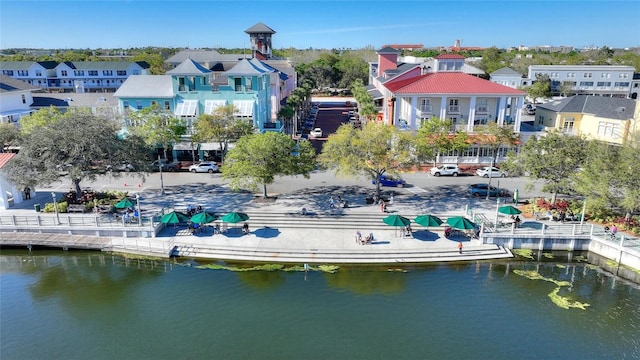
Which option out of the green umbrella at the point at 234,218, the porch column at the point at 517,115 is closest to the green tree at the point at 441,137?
the porch column at the point at 517,115

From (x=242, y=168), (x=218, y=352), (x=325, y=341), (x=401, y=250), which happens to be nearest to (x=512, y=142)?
(x=401, y=250)

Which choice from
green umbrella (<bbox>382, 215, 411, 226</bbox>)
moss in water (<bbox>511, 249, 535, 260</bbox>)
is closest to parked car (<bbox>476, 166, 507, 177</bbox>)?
moss in water (<bbox>511, 249, 535, 260</bbox>)

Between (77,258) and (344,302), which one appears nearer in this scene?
(344,302)

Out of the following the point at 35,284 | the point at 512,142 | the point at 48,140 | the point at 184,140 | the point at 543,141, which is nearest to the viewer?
the point at 35,284

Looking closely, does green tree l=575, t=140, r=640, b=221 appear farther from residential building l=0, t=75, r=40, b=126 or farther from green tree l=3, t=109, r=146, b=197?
residential building l=0, t=75, r=40, b=126

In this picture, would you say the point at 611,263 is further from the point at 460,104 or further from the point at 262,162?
the point at 262,162

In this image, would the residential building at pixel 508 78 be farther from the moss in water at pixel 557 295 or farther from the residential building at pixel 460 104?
the moss in water at pixel 557 295

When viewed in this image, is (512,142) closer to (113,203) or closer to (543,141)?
(543,141)
